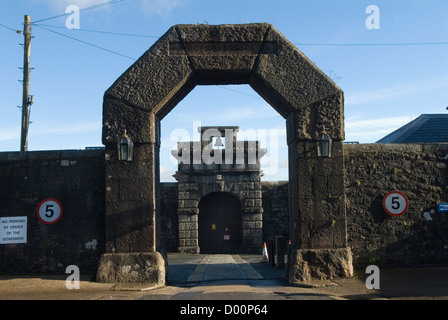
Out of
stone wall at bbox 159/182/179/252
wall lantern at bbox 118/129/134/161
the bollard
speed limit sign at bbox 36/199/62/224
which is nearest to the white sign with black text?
speed limit sign at bbox 36/199/62/224

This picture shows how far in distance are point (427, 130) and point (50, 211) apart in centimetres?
1793

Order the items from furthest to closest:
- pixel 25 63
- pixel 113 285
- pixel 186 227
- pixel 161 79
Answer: pixel 186 227
pixel 25 63
pixel 161 79
pixel 113 285

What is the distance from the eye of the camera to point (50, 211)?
9492 mm

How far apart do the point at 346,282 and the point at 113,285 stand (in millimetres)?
4375

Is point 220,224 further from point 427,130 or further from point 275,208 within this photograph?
point 427,130

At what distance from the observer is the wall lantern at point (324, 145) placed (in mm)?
9172

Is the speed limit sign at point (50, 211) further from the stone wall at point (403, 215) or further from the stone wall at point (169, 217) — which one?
the stone wall at point (169, 217)

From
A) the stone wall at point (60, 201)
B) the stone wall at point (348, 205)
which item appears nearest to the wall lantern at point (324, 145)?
the stone wall at point (348, 205)

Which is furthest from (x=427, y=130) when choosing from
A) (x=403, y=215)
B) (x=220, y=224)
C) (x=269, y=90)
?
(x=269, y=90)

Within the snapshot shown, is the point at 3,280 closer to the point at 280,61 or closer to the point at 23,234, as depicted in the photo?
the point at 23,234

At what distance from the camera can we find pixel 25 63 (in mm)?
16500

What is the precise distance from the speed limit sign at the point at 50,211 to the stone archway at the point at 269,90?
114 cm

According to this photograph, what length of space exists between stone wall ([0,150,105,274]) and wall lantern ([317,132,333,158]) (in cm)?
Answer: 443
